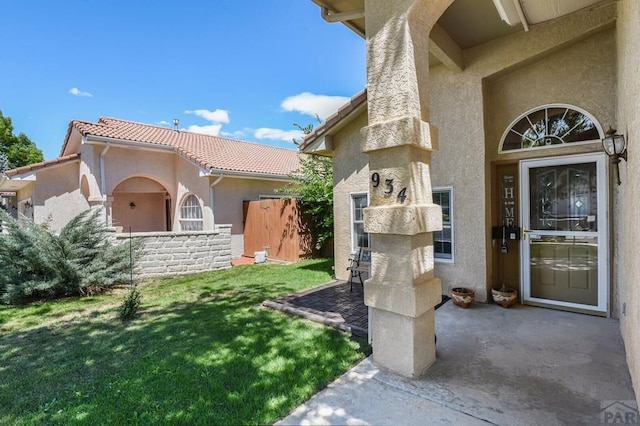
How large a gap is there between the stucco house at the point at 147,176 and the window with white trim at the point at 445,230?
25.2ft

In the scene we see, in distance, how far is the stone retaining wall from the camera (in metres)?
9.45

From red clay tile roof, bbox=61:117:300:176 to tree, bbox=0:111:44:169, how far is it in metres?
24.6

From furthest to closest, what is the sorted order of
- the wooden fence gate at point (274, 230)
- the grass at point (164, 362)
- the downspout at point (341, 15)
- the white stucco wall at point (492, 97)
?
the wooden fence gate at point (274, 230) → the white stucco wall at point (492, 97) → the downspout at point (341, 15) → the grass at point (164, 362)

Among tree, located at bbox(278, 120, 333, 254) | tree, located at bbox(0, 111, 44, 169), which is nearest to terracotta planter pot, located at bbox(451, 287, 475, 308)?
tree, located at bbox(278, 120, 333, 254)

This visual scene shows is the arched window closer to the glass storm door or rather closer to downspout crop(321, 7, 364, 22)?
downspout crop(321, 7, 364, 22)

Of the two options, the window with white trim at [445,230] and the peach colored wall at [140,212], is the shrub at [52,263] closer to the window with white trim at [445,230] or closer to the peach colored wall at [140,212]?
the window with white trim at [445,230]

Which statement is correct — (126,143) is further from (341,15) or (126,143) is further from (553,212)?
(553,212)

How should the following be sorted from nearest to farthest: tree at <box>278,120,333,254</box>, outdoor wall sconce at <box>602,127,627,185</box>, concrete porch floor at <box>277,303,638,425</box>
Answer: concrete porch floor at <box>277,303,638,425</box> < outdoor wall sconce at <box>602,127,627,185</box> < tree at <box>278,120,333,254</box>

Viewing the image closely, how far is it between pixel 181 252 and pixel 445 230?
317 inches

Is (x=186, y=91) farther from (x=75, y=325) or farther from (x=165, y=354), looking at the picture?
(x=165, y=354)

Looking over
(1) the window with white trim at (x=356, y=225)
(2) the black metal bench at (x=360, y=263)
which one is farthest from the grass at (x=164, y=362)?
(1) the window with white trim at (x=356, y=225)

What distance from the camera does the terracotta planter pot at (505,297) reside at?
18.9 feet

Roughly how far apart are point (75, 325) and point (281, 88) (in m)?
17.2

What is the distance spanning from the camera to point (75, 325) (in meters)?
5.51
